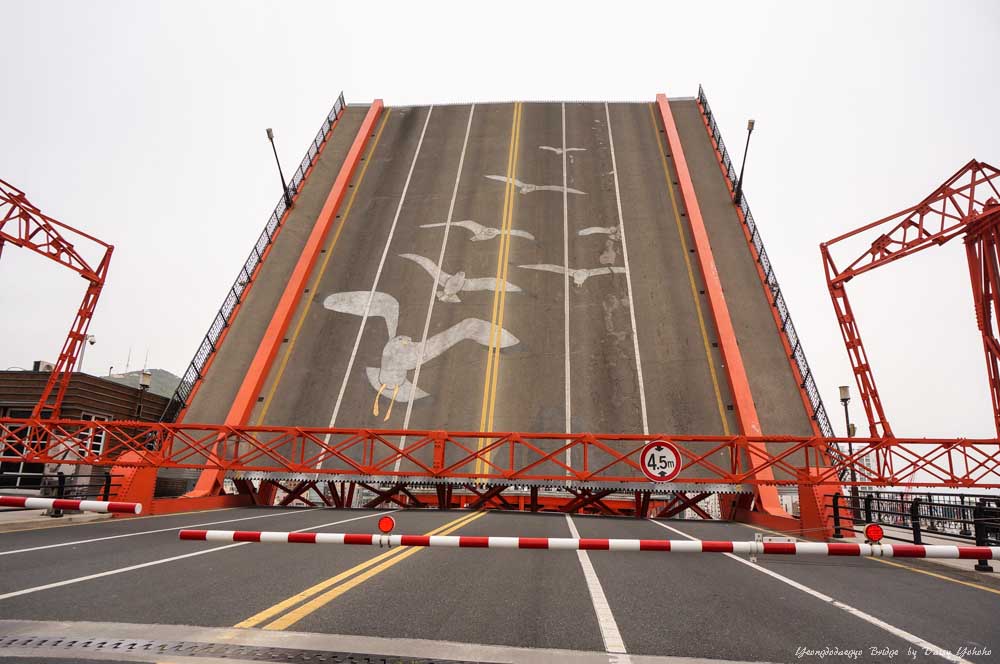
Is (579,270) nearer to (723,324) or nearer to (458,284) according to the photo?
(458,284)

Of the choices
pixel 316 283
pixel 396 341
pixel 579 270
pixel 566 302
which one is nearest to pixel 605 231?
pixel 579 270

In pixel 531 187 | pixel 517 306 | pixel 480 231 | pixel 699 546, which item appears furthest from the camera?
pixel 531 187

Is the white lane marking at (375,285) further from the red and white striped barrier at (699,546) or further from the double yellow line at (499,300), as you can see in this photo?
the red and white striped barrier at (699,546)

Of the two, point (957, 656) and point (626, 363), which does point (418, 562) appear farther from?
point (626, 363)

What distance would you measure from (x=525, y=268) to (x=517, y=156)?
352 inches

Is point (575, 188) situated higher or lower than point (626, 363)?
higher

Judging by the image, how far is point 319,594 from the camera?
19.4 ft

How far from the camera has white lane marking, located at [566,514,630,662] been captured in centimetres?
438

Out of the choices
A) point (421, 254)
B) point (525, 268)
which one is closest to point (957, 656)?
point (525, 268)

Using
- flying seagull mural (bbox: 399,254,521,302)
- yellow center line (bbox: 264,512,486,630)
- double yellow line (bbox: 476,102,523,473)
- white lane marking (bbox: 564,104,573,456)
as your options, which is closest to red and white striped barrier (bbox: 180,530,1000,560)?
yellow center line (bbox: 264,512,486,630)

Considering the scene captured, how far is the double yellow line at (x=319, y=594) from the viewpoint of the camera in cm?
489

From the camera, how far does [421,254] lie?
26.0 metres

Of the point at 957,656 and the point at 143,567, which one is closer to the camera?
the point at 957,656

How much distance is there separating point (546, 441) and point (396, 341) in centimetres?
688
